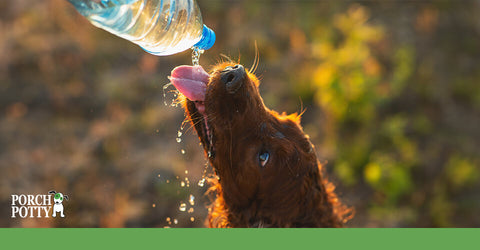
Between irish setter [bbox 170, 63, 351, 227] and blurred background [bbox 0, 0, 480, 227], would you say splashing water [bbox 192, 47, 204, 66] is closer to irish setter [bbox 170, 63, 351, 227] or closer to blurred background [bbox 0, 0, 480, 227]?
irish setter [bbox 170, 63, 351, 227]

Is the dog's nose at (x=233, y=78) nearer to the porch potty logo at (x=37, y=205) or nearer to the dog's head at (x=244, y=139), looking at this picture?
the dog's head at (x=244, y=139)

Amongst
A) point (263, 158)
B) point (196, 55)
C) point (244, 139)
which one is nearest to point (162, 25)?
point (196, 55)

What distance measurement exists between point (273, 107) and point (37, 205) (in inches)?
141

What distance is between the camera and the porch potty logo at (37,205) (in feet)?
17.0

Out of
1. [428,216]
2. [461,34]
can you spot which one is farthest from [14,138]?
[461,34]

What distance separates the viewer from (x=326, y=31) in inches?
302

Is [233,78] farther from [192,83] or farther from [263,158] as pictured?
[263,158]

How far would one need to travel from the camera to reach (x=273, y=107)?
7.07 metres

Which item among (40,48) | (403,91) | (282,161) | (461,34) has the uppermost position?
(40,48)

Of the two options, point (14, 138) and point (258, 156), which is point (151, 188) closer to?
point (14, 138)

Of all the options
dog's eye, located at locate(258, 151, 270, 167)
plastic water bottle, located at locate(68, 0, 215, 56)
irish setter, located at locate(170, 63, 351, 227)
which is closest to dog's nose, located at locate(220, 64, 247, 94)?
irish setter, located at locate(170, 63, 351, 227)

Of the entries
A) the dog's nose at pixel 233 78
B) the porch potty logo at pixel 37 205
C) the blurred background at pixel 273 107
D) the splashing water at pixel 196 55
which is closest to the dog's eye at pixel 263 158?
the dog's nose at pixel 233 78

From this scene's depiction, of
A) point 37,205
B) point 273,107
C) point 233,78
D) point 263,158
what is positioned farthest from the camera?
point 273,107

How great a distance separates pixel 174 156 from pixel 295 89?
2.23 meters
